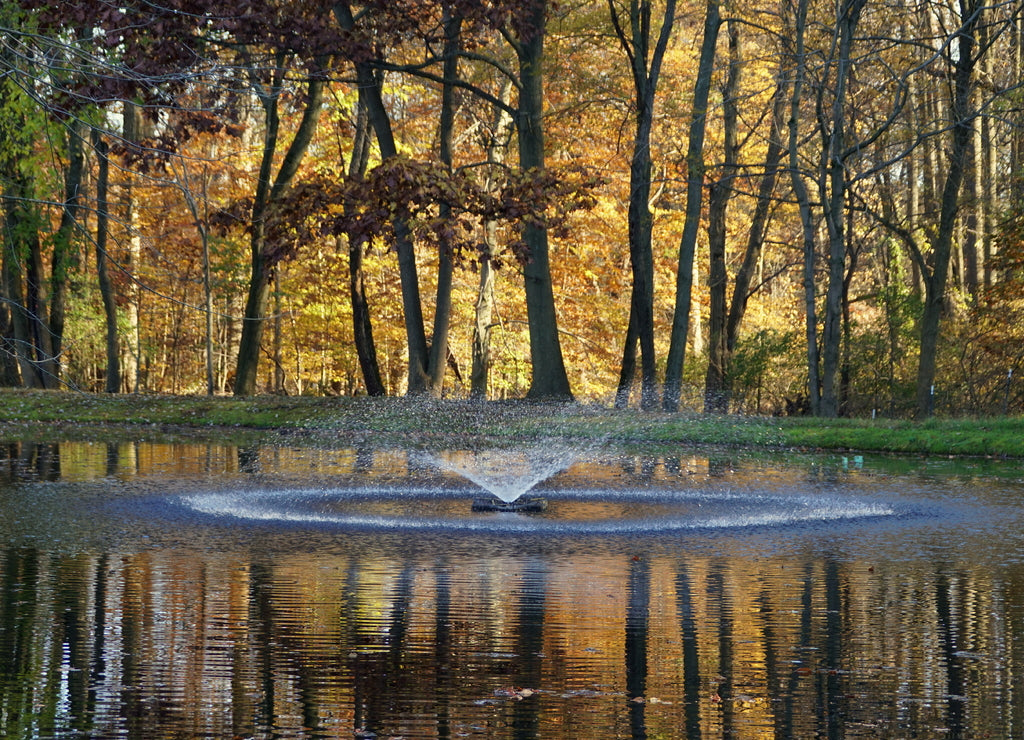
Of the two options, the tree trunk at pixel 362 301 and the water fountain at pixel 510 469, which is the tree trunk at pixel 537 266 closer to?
the water fountain at pixel 510 469

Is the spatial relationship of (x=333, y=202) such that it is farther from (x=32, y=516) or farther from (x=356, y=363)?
(x=356, y=363)

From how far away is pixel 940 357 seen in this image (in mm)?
29828

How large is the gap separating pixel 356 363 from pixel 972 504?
35924mm

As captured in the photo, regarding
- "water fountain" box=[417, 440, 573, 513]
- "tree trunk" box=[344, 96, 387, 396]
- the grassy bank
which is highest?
"tree trunk" box=[344, 96, 387, 396]

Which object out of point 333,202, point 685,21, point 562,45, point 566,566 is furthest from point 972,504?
point 685,21

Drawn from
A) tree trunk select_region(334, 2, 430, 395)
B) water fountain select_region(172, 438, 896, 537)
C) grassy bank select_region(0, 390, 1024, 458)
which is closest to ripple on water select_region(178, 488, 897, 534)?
water fountain select_region(172, 438, 896, 537)

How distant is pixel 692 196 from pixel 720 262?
17.0ft

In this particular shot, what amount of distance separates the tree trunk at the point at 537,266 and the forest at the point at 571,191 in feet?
0.18

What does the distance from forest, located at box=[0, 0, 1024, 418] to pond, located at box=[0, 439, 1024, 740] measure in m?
6.19

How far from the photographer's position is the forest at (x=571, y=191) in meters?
24.1

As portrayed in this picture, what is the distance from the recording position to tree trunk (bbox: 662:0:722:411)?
87.9 ft

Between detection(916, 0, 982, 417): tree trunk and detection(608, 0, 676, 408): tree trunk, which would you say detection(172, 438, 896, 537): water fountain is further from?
detection(916, 0, 982, 417): tree trunk

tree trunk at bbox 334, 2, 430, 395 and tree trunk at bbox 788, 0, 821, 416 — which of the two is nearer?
tree trunk at bbox 334, 2, 430, 395

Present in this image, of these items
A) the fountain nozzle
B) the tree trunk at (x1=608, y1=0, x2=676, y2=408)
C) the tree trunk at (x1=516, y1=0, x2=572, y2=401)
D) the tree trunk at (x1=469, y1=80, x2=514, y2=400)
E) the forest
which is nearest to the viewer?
the fountain nozzle
